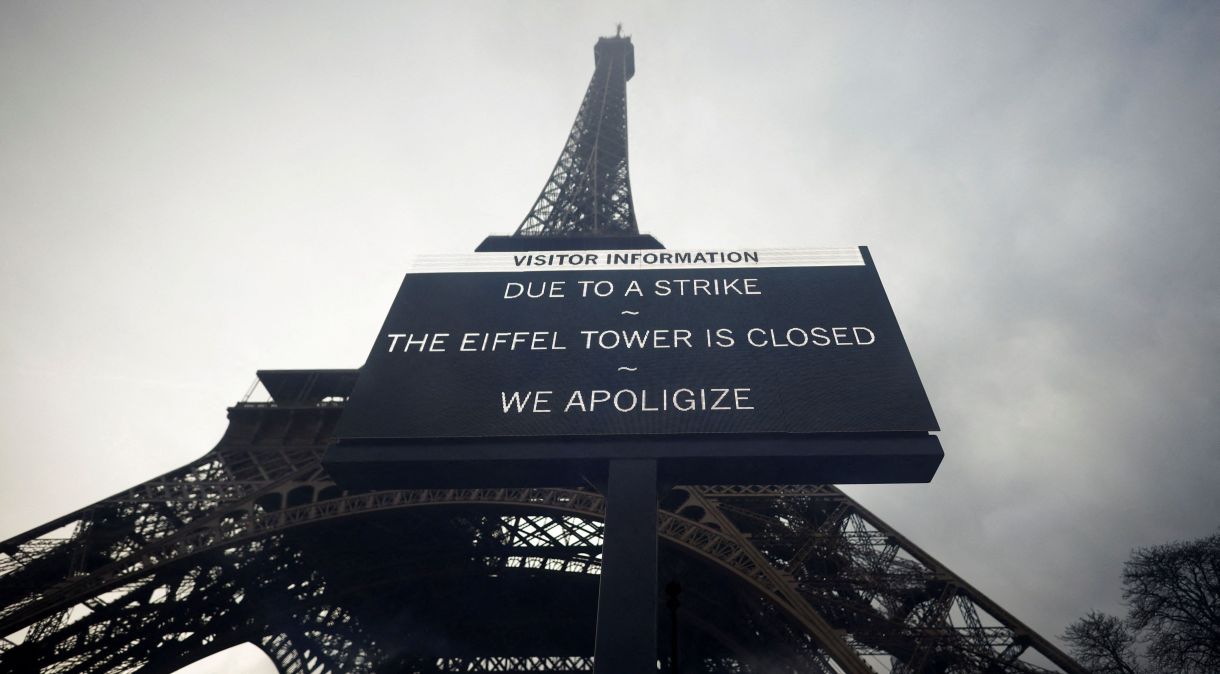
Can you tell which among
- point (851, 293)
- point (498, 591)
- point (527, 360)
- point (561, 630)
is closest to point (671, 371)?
point (527, 360)

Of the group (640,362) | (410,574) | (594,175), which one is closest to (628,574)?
(640,362)

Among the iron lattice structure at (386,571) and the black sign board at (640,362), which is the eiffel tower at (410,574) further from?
the black sign board at (640,362)

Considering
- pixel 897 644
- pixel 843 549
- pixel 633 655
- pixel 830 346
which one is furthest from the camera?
pixel 843 549

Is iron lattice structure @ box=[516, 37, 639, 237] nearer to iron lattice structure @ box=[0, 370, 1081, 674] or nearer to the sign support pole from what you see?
iron lattice structure @ box=[0, 370, 1081, 674]

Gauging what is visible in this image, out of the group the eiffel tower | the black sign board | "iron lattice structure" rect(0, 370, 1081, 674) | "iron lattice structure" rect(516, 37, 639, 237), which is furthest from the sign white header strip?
"iron lattice structure" rect(516, 37, 639, 237)

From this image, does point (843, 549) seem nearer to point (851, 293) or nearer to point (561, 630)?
point (851, 293)

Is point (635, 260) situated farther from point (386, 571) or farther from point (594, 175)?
point (594, 175)
